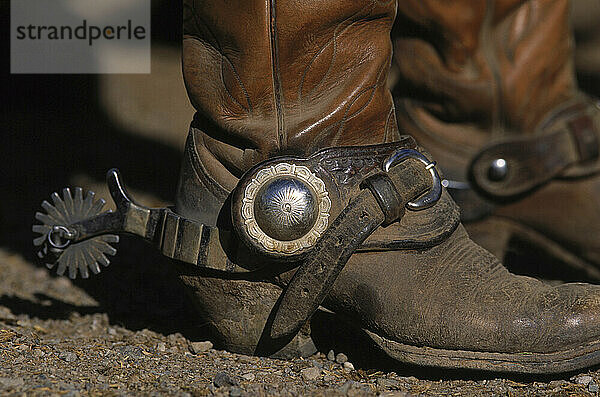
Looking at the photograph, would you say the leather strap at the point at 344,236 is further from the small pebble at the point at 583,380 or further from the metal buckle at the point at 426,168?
the small pebble at the point at 583,380

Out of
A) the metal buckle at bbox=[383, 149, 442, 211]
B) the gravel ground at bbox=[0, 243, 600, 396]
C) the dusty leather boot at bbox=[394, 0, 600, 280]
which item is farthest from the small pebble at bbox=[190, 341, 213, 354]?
the dusty leather boot at bbox=[394, 0, 600, 280]

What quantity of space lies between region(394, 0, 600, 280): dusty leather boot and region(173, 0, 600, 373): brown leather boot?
1.89ft

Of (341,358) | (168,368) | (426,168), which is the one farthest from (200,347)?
(426,168)

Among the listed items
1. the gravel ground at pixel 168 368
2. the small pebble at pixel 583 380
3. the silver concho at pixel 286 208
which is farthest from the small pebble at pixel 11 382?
the small pebble at pixel 583 380

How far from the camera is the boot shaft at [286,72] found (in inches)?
45.6

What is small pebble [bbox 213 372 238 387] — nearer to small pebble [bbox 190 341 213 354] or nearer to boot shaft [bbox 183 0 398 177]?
small pebble [bbox 190 341 213 354]

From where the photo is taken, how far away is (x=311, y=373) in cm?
121

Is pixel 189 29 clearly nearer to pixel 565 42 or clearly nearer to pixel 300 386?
pixel 300 386

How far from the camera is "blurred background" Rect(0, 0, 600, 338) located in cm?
166

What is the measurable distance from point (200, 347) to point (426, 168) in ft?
1.60

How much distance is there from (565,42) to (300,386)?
1.12 m

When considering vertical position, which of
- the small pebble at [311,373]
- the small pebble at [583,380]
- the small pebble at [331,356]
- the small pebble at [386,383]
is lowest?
the small pebble at [331,356]

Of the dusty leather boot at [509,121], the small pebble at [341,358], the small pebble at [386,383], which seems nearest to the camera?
the small pebble at [386,383]

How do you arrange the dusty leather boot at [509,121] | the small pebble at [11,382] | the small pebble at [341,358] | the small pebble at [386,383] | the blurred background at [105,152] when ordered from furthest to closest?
the dusty leather boot at [509,121]
the blurred background at [105,152]
the small pebble at [341,358]
the small pebble at [386,383]
the small pebble at [11,382]
